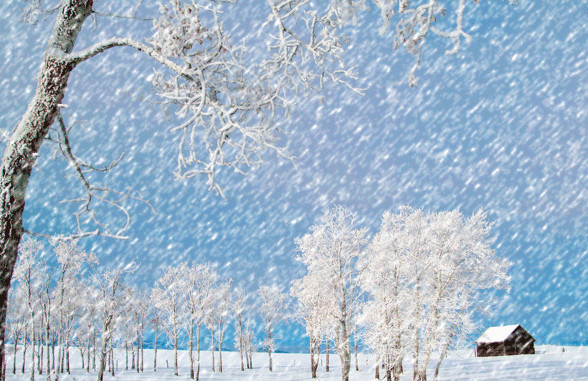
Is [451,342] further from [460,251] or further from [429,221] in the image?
[429,221]

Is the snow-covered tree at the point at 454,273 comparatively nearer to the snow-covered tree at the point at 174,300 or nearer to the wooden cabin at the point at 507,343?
the snow-covered tree at the point at 174,300

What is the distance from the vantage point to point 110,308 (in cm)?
2962

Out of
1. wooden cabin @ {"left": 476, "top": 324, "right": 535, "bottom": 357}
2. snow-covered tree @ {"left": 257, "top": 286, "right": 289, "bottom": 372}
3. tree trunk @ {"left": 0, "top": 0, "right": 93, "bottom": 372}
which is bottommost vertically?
wooden cabin @ {"left": 476, "top": 324, "right": 535, "bottom": 357}

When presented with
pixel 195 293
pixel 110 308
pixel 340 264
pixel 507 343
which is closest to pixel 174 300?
pixel 195 293

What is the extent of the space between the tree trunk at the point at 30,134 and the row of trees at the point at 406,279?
61.9 feet

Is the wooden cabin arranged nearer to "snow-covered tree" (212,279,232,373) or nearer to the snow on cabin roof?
the snow on cabin roof

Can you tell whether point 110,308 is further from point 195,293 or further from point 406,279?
point 406,279

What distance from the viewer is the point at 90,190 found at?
4.44 m

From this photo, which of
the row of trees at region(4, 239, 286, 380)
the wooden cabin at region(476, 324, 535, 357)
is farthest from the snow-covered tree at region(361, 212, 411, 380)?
the wooden cabin at region(476, 324, 535, 357)

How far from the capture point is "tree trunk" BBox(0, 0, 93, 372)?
3500 mm

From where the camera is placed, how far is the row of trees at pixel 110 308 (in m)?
29.7

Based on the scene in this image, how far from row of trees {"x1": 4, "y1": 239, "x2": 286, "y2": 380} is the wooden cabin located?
1150 inches

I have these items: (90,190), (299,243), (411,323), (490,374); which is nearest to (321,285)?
(299,243)

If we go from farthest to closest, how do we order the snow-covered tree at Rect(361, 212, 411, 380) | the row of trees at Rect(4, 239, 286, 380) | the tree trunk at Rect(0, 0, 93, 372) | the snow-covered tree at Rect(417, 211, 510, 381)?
the row of trees at Rect(4, 239, 286, 380), the snow-covered tree at Rect(361, 212, 411, 380), the snow-covered tree at Rect(417, 211, 510, 381), the tree trunk at Rect(0, 0, 93, 372)
